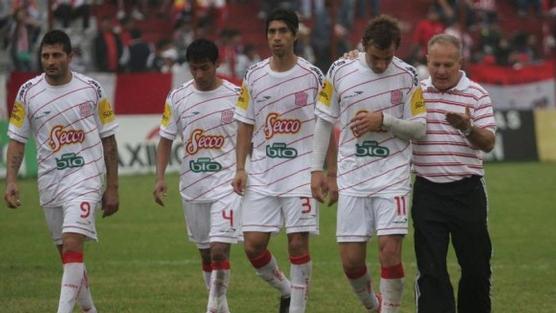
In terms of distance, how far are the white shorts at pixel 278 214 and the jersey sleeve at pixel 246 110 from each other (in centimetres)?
61

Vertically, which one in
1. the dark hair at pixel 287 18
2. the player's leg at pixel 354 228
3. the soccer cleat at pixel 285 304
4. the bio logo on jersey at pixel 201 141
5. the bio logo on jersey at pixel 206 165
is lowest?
the soccer cleat at pixel 285 304

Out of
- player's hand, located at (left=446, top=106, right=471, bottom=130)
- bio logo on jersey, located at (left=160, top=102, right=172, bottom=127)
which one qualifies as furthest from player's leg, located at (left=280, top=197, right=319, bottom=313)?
player's hand, located at (left=446, top=106, right=471, bottom=130)

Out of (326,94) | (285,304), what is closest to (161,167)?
(285,304)

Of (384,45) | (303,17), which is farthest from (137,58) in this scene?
(384,45)

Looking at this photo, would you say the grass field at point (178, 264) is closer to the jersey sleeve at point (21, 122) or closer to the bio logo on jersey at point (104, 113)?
the jersey sleeve at point (21, 122)

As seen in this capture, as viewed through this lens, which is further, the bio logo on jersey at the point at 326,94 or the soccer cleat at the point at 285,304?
A: the soccer cleat at the point at 285,304

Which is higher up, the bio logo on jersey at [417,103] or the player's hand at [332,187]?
the bio logo on jersey at [417,103]

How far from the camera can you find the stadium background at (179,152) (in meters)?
14.0

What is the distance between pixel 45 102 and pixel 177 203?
11331 millimetres

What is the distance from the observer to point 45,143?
11.5 metres

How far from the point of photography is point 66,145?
37.5 ft

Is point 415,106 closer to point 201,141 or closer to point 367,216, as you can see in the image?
point 367,216

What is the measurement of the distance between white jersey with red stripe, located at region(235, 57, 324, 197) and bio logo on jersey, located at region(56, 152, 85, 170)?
1318 millimetres

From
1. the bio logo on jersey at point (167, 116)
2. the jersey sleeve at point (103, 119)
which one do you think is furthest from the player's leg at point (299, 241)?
the jersey sleeve at point (103, 119)
